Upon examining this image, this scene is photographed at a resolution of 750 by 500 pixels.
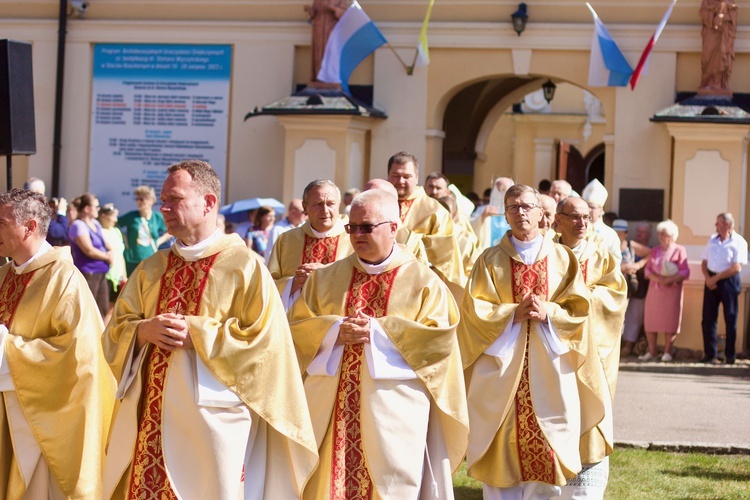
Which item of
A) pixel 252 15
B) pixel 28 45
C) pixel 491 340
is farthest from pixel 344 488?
pixel 252 15

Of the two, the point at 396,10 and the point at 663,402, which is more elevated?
the point at 396,10

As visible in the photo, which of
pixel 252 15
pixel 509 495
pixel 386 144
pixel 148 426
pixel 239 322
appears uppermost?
pixel 252 15

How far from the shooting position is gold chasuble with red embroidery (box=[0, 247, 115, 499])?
20.6 feet

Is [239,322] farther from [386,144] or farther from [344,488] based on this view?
[386,144]

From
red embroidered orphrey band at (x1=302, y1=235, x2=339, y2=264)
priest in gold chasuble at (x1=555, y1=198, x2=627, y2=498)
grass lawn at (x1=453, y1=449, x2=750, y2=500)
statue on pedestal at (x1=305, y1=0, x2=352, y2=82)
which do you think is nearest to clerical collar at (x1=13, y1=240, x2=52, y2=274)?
red embroidered orphrey band at (x1=302, y1=235, x2=339, y2=264)

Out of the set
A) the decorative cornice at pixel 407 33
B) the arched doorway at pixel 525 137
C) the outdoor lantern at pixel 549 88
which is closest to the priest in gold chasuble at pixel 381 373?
the decorative cornice at pixel 407 33

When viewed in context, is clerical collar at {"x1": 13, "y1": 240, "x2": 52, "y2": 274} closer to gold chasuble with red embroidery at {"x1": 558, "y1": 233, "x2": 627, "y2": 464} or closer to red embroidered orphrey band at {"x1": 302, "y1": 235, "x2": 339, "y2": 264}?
red embroidered orphrey band at {"x1": 302, "y1": 235, "x2": 339, "y2": 264}

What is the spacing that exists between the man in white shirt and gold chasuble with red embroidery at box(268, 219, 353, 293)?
7.67 m

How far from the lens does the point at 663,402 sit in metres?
12.4

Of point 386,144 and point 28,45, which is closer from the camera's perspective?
point 28,45

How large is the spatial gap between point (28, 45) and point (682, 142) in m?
9.21

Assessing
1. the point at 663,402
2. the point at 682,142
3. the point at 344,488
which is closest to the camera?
the point at 344,488

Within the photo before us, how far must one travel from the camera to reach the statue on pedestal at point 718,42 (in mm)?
15594

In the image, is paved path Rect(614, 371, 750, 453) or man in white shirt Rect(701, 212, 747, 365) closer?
paved path Rect(614, 371, 750, 453)
